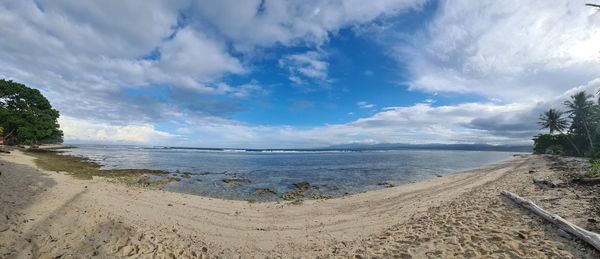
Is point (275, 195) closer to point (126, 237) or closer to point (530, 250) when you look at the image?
point (126, 237)

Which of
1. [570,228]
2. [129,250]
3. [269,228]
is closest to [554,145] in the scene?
[570,228]

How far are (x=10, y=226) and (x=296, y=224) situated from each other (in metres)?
9.19

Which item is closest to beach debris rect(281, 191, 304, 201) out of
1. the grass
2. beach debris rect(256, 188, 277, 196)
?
beach debris rect(256, 188, 277, 196)

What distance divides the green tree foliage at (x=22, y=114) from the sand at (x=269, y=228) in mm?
46574

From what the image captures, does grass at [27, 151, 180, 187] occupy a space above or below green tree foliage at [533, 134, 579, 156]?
below

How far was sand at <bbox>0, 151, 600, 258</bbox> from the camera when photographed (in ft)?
22.8

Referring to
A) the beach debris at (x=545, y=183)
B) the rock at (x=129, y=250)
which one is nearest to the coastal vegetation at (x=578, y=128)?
the beach debris at (x=545, y=183)

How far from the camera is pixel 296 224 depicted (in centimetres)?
1142

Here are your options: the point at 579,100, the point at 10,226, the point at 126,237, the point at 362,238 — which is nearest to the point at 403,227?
the point at 362,238

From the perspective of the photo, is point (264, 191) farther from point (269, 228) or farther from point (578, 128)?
point (578, 128)

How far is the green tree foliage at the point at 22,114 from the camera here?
147 feet

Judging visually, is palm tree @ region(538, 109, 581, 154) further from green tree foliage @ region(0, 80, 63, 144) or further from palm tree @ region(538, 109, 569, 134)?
green tree foliage @ region(0, 80, 63, 144)

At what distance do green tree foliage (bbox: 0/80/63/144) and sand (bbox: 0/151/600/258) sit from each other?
153ft

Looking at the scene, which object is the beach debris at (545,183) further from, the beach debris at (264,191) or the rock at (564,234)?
the beach debris at (264,191)
